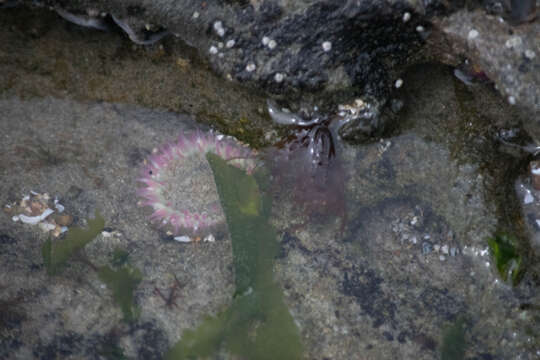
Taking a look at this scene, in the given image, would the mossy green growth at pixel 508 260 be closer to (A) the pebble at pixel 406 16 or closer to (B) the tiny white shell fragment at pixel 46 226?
(A) the pebble at pixel 406 16

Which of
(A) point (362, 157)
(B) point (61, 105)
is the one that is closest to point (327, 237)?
(A) point (362, 157)

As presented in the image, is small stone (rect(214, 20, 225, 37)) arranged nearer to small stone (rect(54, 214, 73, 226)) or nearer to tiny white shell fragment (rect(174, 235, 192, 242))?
tiny white shell fragment (rect(174, 235, 192, 242))

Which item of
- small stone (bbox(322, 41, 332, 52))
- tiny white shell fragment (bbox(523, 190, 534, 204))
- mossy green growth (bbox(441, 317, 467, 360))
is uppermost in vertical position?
small stone (bbox(322, 41, 332, 52))

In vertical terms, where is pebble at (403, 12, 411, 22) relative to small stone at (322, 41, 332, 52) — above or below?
above

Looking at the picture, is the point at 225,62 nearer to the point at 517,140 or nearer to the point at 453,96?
the point at 453,96

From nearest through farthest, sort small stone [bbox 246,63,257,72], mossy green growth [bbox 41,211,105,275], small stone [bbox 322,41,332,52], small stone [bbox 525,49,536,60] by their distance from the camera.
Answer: small stone [bbox 525,49,536,60], small stone [bbox 322,41,332,52], small stone [bbox 246,63,257,72], mossy green growth [bbox 41,211,105,275]

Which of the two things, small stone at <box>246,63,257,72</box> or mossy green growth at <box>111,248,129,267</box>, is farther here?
mossy green growth at <box>111,248,129,267</box>

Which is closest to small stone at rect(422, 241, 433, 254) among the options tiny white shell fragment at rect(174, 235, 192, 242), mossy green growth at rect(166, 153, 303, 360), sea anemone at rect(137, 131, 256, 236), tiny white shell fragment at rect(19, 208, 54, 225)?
mossy green growth at rect(166, 153, 303, 360)
